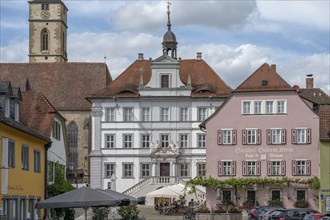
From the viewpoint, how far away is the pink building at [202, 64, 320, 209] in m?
68.1

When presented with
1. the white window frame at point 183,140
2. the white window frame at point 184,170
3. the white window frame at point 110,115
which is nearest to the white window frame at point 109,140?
the white window frame at point 110,115

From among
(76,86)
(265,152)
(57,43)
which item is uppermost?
(57,43)

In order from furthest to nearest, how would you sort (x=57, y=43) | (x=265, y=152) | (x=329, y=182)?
(x=57, y=43), (x=265, y=152), (x=329, y=182)

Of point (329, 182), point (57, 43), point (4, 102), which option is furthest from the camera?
point (57, 43)

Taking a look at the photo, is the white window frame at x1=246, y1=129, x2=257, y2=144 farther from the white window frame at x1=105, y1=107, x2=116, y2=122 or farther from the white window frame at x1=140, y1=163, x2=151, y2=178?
the white window frame at x1=105, y1=107, x2=116, y2=122

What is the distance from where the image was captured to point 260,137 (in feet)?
227

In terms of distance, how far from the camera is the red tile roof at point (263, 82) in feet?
228

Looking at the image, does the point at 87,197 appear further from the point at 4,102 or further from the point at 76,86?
the point at 76,86

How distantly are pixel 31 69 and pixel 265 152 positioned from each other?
137 feet

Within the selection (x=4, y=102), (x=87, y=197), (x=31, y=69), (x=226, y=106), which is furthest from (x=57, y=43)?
(x=87, y=197)

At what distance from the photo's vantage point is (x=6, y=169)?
112ft

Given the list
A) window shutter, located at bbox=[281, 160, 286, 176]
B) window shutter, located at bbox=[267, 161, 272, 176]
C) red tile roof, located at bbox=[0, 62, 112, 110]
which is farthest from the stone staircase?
red tile roof, located at bbox=[0, 62, 112, 110]

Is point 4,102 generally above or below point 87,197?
above

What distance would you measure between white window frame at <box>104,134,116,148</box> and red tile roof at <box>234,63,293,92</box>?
20660 mm
